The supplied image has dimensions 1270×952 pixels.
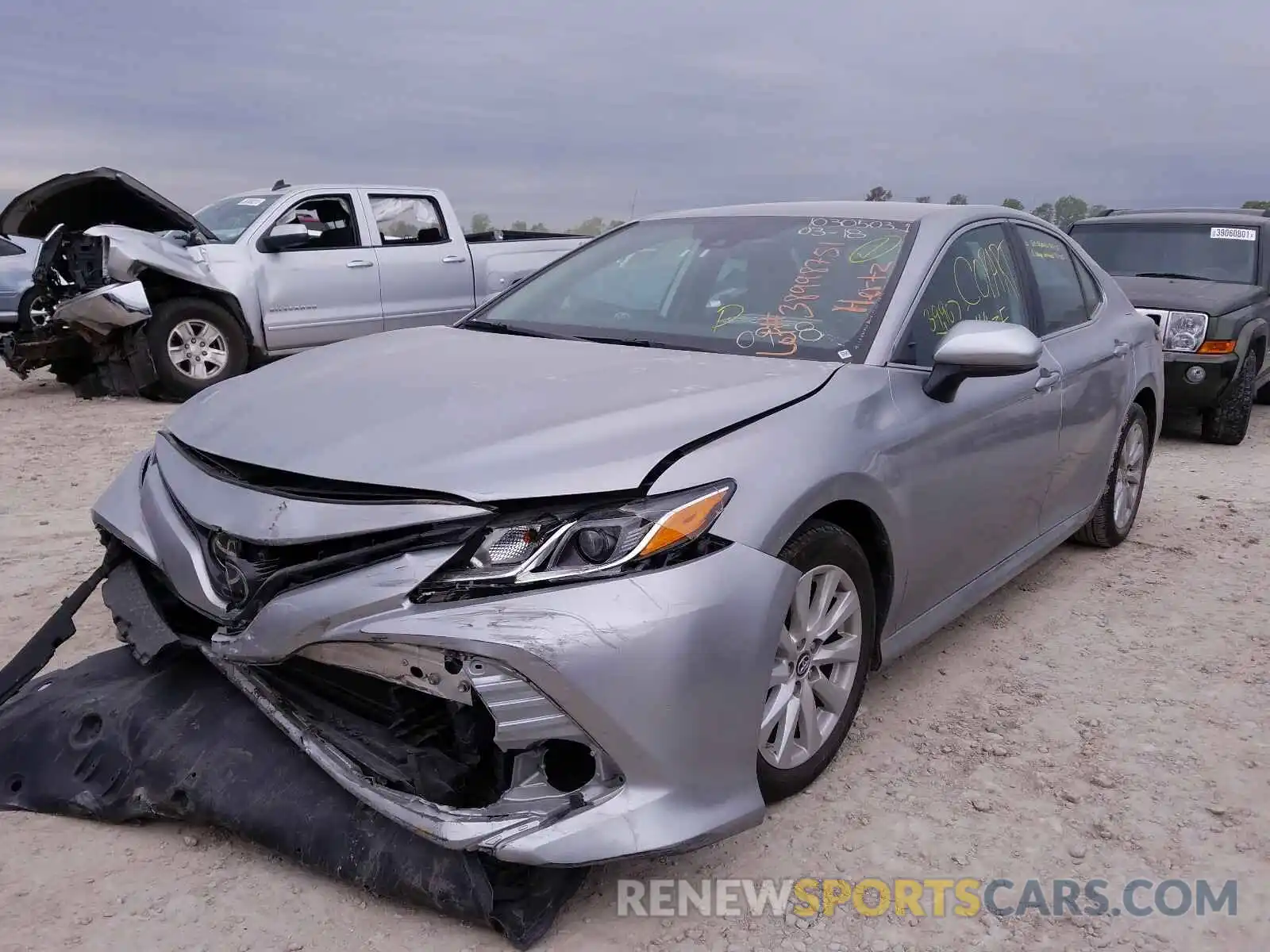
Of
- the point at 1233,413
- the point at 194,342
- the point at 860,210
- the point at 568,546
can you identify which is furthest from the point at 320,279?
the point at 568,546

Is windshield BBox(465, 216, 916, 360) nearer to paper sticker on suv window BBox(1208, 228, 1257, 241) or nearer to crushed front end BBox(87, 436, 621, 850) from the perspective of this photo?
crushed front end BBox(87, 436, 621, 850)

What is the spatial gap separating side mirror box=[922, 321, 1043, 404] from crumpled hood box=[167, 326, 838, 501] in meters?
0.36

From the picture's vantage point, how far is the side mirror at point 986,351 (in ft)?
9.76

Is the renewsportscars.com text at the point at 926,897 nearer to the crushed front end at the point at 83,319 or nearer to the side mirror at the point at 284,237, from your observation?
the crushed front end at the point at 83,319

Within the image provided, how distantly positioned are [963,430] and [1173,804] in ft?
3.89

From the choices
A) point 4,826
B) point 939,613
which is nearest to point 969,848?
point 939,613

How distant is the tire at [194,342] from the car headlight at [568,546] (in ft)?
23.2

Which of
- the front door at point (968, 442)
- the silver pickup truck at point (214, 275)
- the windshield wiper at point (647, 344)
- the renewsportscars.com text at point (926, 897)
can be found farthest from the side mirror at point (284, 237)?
the renewsportscars.com text at point (926, 897)

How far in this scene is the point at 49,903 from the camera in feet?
7.77

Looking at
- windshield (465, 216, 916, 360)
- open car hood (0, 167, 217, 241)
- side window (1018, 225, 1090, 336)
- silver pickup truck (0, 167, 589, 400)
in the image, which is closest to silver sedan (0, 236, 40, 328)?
silver pickup truck (0, 167, 589, 400)

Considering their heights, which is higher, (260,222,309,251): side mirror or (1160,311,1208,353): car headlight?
(260,222,309,251): side mirror

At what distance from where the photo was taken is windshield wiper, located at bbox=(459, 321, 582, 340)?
3.50m

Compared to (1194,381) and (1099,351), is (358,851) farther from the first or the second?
(1194,381)

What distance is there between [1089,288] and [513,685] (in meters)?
3.66
